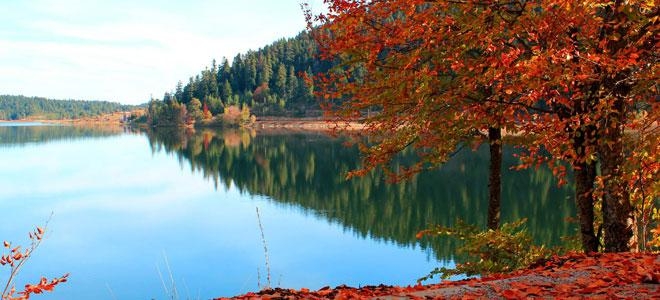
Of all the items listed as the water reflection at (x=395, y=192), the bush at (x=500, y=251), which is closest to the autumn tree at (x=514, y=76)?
the bush at (x=500, y=251)

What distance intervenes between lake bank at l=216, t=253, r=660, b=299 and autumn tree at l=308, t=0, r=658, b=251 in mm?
1535

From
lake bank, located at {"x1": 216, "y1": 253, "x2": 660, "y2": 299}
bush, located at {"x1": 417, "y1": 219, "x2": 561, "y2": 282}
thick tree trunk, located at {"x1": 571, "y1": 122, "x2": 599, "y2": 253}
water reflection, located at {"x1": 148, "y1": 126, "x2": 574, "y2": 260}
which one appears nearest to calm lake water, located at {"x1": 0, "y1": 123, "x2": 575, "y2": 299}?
water reflection, located at {"x1": 148, "y1": 126, "x2": 574, "y2": 260}

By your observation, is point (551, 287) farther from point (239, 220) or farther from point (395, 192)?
point (395, 192)

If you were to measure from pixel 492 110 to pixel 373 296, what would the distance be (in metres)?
4.70

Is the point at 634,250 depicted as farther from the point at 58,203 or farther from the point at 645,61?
the point at 58,203

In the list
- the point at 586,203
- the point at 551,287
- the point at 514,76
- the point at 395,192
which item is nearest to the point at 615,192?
the point at 586,203

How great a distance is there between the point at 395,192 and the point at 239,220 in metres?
16.9

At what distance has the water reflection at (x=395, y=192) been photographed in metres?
39.5

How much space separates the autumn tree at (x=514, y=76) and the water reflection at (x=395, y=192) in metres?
21.6

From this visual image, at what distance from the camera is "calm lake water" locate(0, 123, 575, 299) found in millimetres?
29156

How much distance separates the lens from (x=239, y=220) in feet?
141

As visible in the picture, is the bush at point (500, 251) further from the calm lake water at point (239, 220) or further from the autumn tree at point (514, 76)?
the calm lake water at point (239, 220)

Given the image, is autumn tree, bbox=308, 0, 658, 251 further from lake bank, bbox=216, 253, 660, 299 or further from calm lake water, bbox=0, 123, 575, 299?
calm lake water, bbox=0, 123, 575, 299

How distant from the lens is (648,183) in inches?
351
